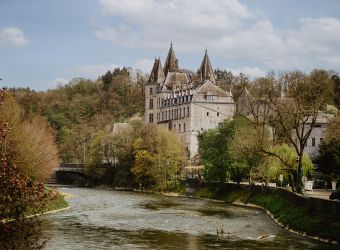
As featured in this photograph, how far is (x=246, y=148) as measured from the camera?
225 ft

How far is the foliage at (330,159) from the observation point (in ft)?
224

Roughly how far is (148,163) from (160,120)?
47.1 metres

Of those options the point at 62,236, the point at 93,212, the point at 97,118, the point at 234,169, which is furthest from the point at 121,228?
the point at 97,118

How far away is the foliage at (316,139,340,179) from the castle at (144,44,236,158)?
42966 mm

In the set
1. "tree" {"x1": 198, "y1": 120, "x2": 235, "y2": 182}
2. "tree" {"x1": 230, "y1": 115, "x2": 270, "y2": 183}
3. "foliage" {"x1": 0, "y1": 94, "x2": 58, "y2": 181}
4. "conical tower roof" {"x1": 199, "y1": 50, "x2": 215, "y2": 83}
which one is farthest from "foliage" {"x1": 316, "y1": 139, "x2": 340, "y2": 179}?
"conical tower roof" {"x1": 199, "y1": 50, "x2": 215, "y2": 83}

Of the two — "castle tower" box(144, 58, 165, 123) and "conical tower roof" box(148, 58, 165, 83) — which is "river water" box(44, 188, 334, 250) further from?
"conical tower roof" box(148, 58, 165, 83)

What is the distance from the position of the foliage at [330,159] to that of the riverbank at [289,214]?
9676 millimetres

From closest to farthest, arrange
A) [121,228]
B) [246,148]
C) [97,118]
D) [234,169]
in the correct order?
[121,228] < [246,148] < [234,169] < [97,118]

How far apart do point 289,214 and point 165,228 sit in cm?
1125

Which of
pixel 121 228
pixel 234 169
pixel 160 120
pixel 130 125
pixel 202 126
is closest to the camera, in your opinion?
pixel 121 228

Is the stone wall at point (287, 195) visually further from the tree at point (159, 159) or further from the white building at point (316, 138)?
the white building at point (316, 138)

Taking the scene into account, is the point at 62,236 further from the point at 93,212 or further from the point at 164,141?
the point at 164,141

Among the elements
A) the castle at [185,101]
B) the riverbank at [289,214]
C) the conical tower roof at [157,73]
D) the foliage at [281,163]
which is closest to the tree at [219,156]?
the riverbank at [289,214]

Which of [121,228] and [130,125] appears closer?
[121,228]
